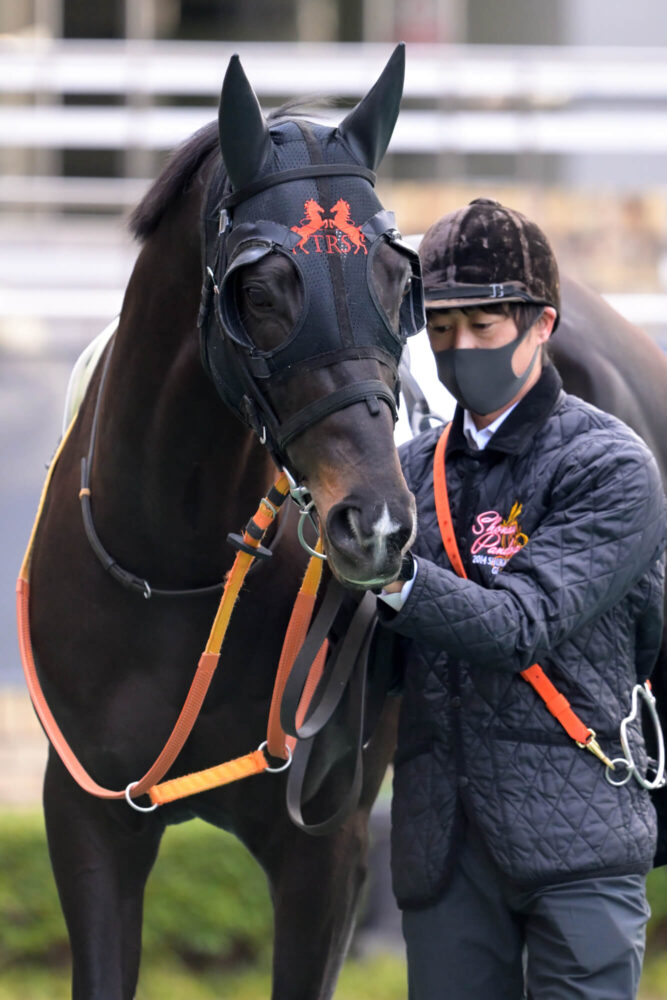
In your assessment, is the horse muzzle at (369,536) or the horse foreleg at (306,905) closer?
the horse muzzle at (369,536)

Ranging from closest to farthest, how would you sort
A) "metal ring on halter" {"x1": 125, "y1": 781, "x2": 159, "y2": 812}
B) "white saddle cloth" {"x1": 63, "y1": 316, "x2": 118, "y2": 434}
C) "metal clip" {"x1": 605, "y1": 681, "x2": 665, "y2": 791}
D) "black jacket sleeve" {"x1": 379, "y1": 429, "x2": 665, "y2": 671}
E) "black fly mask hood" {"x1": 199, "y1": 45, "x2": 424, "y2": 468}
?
1. "black fly mask hood" {"x1": 199, "y1": 45, "x2": 424, "y2": 468}
2. "black jacket sleeve" {"x1": 379, "y1": 429, "x2": 665, "y2": 671}
3. "metal clip" {"x1": 605, "y1": 681, "x2": 665, "y2": 791}
4. "metal ring on halter" {"x1": 125, "y1": 781, "x2": 159, "y2": 812}
5. "white saddle cloth" {"x1": 63, "y1": 316, "x2": 118, "y2": 434}

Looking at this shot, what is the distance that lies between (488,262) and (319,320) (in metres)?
0.39

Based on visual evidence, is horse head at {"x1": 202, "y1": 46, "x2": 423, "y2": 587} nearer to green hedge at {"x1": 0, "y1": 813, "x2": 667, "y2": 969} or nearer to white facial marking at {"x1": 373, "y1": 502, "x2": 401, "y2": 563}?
white facial marking at {"x1": 373, "y1": 502, "x2": 401, "y2": 563}

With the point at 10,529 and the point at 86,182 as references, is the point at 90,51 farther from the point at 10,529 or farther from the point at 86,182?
the point at 10,529

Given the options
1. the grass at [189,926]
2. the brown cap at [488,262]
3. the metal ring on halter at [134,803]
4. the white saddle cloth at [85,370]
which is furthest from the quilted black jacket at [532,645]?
the grass at [189,926]

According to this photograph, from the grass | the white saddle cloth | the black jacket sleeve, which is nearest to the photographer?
the black jacket sleeve

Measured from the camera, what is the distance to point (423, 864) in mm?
2240

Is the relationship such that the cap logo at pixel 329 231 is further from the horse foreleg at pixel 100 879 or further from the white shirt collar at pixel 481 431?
the horse foreleg at pixel 100 879

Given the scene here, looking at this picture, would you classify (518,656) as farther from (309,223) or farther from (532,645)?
(309,223)

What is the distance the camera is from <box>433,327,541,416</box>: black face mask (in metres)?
2.22

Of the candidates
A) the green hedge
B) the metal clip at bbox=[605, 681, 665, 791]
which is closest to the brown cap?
the metal clip at bbox=[605, 681, 665, 791]

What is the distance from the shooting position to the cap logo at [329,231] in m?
1.97

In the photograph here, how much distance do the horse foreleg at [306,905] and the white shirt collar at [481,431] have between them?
0.75 meters

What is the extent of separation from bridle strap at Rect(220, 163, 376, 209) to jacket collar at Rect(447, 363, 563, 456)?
443 millimetres
